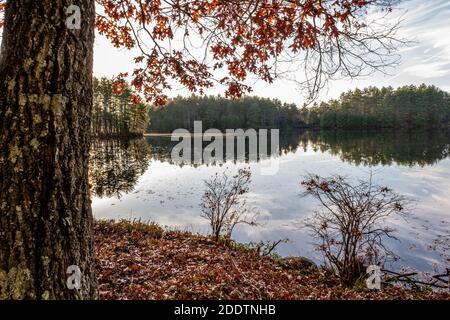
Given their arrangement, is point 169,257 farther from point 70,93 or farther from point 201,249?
point 70,93

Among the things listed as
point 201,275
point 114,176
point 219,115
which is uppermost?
point 219,115

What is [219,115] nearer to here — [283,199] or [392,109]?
[392,109]

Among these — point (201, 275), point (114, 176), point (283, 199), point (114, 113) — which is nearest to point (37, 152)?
point (201, 275)

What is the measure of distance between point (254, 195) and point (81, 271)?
1363 cm

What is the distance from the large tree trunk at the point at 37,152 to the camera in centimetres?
181

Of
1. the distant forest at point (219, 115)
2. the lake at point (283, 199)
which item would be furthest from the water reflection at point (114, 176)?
the distant forest at point (219, 115)

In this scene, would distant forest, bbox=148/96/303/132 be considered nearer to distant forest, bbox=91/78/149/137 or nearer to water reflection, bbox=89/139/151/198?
distant forest, bbox=91/78/149/137

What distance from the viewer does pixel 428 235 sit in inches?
393

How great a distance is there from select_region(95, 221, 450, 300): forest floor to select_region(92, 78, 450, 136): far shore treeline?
62344mm

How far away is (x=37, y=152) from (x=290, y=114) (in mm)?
103670

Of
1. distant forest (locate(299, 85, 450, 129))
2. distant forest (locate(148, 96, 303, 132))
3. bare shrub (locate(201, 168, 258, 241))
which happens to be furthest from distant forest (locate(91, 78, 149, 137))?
bare shrub (locate(201, 168, 258, 241))

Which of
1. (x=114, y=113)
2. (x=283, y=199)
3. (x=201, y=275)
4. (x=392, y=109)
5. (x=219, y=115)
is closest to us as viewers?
(x=201, y=275)

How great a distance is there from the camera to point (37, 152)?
5.99 feet
